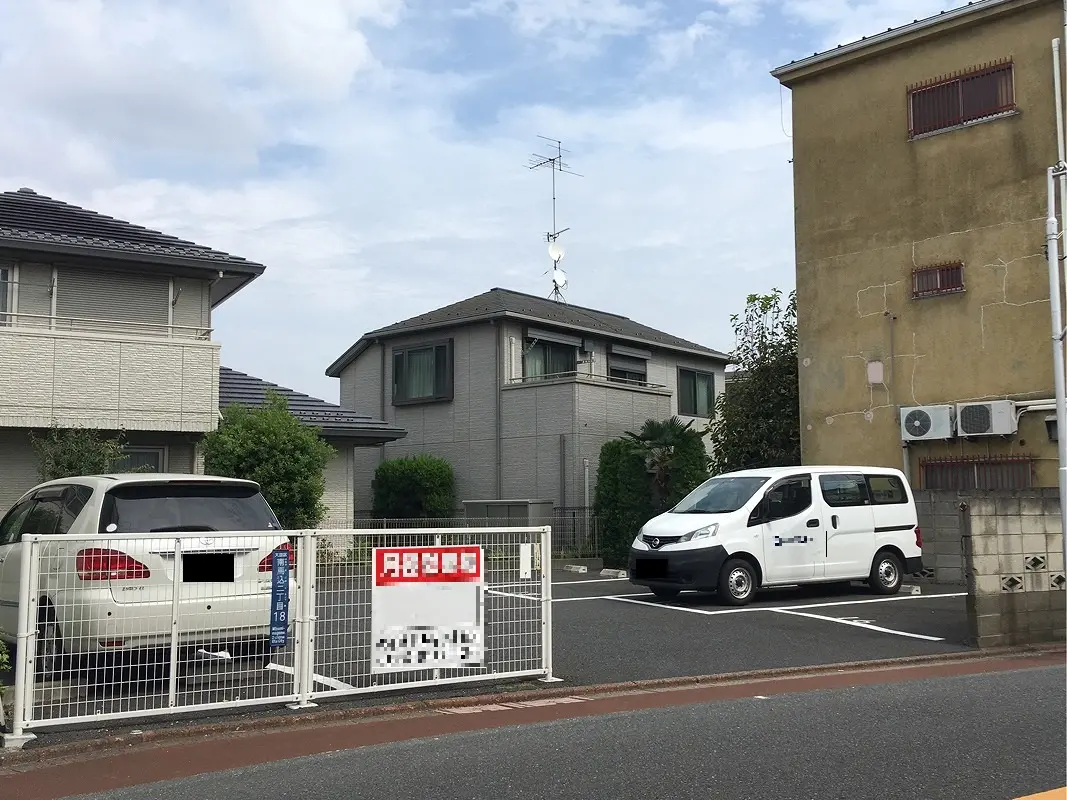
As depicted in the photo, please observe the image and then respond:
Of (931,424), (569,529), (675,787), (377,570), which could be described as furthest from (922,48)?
(675,787)

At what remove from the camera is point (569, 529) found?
84.7ft

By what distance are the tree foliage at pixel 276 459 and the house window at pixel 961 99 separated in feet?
42.1

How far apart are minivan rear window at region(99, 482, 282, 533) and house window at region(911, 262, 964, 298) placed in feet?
49.8

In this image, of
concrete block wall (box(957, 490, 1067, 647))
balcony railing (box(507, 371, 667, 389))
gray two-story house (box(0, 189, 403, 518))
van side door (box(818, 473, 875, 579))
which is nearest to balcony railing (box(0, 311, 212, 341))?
gray two-story house (box(0, 189, 403, 518))

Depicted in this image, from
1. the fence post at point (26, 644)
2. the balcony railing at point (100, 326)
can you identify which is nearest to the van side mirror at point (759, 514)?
the fence post at point (26, 644)

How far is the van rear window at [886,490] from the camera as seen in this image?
52.8 ft

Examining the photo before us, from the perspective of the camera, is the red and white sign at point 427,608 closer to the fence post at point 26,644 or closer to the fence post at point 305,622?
the fence post at point 305,622

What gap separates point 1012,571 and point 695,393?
22.4m

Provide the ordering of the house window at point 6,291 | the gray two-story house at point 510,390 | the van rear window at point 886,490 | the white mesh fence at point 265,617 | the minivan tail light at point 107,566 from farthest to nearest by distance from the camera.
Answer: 1. the gray two-story house at point 510,390
2. the house window at point 6,291
3. the van rear window at point 886,490
4. the minivan tail light at point 107,566
5. the white mesh fence at point 265,617

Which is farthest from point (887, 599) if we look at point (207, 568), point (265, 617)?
point (207, 568)

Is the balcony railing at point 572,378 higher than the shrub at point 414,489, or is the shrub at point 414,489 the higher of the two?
the balcony railing at point 572,378

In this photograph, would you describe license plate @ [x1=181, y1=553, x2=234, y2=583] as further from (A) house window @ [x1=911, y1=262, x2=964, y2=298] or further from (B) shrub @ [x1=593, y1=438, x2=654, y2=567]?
(A) house window @ [x1=911, y1=262, x2=964, y2=298]

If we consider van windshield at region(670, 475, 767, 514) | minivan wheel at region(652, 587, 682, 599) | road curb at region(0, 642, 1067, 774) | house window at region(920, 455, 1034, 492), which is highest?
house window at region(920, 455, 1034, 492)

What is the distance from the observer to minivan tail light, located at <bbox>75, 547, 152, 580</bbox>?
7.26 metres
